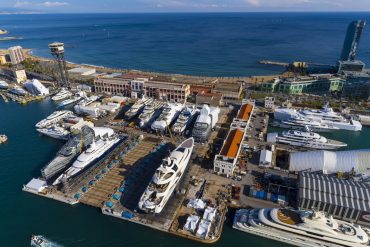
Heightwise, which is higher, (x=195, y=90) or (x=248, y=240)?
(x=195, y=90)

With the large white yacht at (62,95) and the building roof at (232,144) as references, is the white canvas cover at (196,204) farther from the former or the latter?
the large white yacht at (62,95)

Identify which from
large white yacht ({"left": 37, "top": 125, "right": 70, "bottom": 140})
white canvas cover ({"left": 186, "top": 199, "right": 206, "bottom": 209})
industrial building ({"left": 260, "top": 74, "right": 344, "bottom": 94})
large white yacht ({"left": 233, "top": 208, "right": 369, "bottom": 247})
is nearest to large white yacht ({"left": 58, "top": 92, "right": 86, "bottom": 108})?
large white yacht ({"left": 37, "top": 125, "right": 70, "bottom": 140})

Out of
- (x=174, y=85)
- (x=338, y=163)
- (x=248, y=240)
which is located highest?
(x=174, y=85)

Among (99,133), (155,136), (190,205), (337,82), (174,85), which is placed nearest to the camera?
(190,205)

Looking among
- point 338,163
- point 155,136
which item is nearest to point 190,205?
point 155,136

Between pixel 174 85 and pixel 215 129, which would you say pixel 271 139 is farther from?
pixel 174 85

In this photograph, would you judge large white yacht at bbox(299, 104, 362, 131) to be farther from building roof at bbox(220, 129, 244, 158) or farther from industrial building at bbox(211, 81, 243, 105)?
building roof at bbox(220, 129, 244, 158)

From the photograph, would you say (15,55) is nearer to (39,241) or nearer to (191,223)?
(39,241)
